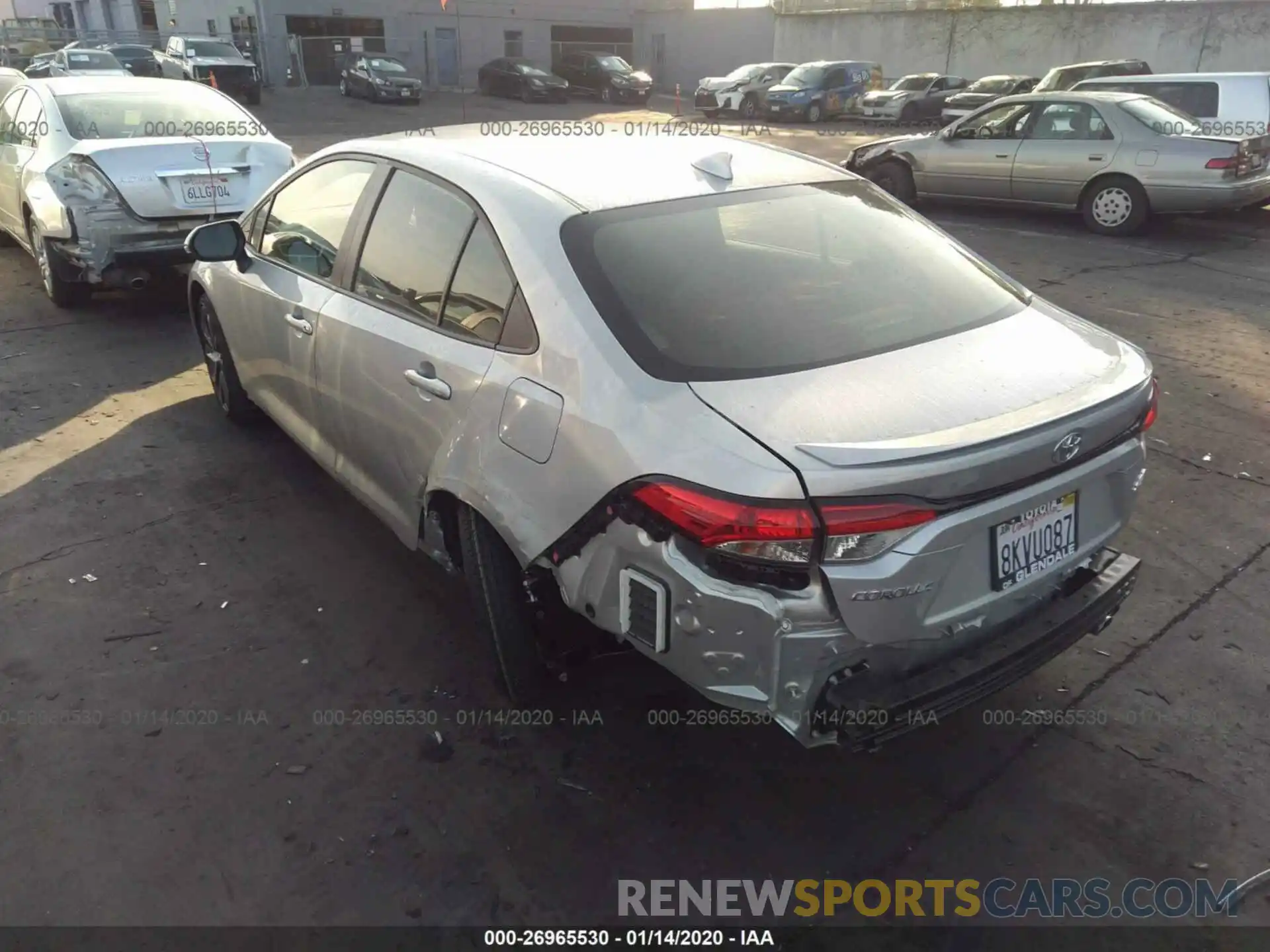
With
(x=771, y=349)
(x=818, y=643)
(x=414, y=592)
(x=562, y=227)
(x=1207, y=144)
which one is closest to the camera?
(x=818, y=643)

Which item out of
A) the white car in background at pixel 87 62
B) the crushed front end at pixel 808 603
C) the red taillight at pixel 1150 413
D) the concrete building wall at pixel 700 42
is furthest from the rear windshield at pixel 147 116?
the concrete building wall at pixel 700 42

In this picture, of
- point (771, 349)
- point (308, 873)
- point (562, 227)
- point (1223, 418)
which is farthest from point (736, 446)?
point (1223, 418)

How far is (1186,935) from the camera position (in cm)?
229

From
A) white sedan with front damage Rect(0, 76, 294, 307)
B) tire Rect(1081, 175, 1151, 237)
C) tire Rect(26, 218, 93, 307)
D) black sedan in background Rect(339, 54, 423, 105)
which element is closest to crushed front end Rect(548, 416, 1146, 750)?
white sedan with front damage Rect(0, 76, 294, 307)

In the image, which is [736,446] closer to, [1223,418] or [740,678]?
[740,678]

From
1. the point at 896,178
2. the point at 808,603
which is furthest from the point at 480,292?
the point at 896,178

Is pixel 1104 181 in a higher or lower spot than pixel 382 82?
lower

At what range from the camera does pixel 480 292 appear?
9.25 ft

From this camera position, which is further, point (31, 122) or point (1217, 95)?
point (1217, 95)

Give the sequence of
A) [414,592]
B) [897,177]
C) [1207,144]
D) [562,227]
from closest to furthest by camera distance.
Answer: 1. [562,227]
2. [414,592]
3. [1207,144]
4. [897,177]

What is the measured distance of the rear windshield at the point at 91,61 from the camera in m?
22.3

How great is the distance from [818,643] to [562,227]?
4.57 feet

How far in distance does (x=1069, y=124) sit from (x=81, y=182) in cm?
951

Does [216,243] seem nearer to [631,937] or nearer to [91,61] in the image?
[631,937]
